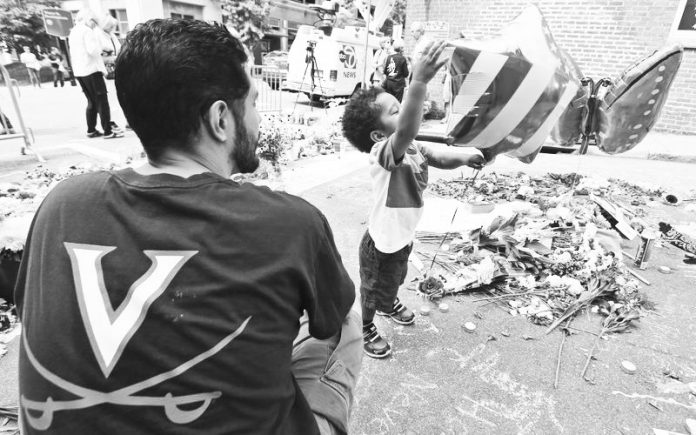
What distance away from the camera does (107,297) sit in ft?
2.63

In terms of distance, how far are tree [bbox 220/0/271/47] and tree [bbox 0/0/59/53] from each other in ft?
33.3

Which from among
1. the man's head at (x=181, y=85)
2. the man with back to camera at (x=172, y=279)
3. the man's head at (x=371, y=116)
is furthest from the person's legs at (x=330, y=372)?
the man's head at (x=371, y=116)

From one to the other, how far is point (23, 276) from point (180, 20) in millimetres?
779

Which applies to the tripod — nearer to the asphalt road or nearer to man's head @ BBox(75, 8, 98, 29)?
man's head @ BBox(75, 8, 98, 29)

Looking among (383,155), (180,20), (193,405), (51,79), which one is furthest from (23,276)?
(51,79)

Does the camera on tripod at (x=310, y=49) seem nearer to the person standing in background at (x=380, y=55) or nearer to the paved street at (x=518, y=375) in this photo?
the person standing in background at (x=380, y=55)

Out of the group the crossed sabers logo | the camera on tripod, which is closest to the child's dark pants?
the crossed sabers logo

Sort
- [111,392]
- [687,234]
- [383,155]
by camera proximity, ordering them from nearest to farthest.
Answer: [111,392], [383,155], [687,234]

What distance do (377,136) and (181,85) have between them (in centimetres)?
137

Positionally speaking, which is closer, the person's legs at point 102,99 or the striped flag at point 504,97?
the striped flag at point 504,97

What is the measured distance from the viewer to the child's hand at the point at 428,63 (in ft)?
5.60

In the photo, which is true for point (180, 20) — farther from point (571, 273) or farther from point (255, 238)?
point (571, 273)

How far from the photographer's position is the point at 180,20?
1.02 m

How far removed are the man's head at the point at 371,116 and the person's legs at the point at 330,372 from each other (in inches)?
45.2
